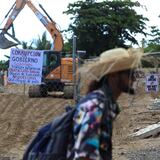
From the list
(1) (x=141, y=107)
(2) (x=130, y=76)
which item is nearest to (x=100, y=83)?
(2) (x=130, y=76)

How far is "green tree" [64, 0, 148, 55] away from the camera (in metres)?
61.6

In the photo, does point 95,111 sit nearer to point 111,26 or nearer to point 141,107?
point 141,107

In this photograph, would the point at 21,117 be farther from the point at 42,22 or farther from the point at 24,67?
the point at 42,22

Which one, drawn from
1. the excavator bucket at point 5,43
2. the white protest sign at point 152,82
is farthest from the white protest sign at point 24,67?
the excavator bucket at point 5,43

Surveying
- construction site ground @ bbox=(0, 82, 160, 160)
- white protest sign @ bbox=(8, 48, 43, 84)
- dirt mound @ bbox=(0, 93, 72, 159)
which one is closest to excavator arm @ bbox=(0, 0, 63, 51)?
dirt mound @ bbox=(0, 93, 72, 159)

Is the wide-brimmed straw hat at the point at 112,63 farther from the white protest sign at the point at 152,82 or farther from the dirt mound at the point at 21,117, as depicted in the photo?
the white protest sign at the point at 152,82

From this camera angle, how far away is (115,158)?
10.4 m

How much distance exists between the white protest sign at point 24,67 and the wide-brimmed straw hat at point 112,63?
15836mm

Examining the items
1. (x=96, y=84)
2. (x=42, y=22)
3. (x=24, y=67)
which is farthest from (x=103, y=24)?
(x=96, y=84)

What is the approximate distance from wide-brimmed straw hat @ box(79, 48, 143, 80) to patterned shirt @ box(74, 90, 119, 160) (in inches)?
5.8

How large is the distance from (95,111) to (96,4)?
62.2 metres

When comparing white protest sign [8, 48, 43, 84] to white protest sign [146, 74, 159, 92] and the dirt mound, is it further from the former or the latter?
white protest sign [146, 74, 159, 92]

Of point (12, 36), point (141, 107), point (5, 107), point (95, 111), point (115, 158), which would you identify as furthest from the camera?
point (12, 36)

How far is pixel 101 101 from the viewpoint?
12.0 ft
